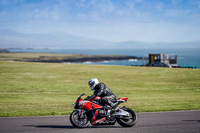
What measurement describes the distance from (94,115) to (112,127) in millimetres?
799

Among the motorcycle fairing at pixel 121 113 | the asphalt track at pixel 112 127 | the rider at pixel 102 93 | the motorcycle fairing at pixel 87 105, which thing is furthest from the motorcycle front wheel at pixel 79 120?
the motorcycle fairing at pixel 121 113

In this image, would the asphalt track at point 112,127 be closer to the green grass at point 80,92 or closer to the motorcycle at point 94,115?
the motorcycle at point 94,115

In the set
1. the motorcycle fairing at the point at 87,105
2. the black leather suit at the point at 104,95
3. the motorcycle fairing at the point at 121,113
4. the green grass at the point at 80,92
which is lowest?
the green grass at the point at 80,92

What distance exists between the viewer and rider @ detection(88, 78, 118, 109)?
31.5 ft

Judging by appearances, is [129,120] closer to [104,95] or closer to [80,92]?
[104,95]

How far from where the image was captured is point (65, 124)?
1041cm

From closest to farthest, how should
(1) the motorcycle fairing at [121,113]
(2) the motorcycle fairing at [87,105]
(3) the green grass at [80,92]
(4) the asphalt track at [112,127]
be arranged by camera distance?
(4) the asphalt track at [112,127]
(2) the motorcycle fairing at [87,105]
(1) the motorcycle fairing at [121,113]
(3) the green grass at [80,92]

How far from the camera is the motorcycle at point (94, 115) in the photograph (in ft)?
31.6

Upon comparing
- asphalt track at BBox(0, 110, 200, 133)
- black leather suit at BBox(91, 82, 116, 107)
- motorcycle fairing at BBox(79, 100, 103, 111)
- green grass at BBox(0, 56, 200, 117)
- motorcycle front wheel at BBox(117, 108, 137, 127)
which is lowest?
green grass at BBox(0, 56, 200, 117)

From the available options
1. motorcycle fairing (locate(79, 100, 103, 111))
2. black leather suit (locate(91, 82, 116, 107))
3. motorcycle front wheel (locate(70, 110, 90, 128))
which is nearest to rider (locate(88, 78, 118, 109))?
black leather suit (locate(91, 82, 116, 107))

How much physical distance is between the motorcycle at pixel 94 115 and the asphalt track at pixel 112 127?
0.67 feet

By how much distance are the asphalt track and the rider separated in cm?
84

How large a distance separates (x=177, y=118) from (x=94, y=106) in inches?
148

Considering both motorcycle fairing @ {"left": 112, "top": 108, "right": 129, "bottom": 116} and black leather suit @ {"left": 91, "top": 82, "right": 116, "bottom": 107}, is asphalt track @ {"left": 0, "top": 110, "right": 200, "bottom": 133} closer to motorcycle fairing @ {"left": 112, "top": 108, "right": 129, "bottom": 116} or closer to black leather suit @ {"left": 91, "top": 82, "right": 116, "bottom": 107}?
motorcycle fairing @ {"left": 112, "top": 108, "right": 129, "bottom": 116}
